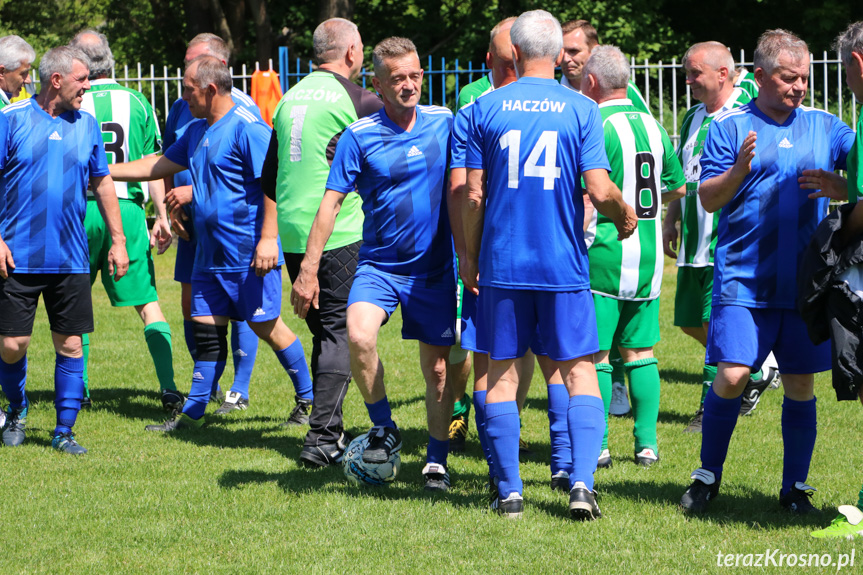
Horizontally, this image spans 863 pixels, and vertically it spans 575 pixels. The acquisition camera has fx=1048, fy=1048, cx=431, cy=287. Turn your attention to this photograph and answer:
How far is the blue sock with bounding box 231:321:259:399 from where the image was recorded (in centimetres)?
748

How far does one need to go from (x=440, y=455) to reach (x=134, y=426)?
2.49 meters

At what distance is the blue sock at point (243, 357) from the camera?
748cm

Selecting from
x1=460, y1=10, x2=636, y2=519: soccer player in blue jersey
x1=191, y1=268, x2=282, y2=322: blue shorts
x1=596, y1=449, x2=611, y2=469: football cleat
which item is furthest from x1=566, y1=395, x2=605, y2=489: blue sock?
x1=191, y1=268, x2=282, y2=322: blue shorts

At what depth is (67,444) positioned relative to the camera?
6191 millimetres

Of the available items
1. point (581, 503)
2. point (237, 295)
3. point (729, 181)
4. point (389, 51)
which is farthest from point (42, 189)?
point (729, 181)

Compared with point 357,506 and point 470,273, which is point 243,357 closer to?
point 357,506

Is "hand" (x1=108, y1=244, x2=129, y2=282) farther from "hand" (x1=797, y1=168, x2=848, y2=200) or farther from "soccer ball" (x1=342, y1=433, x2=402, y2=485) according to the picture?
"hand" (x1=797, y1=168, x2=848, y2=200)

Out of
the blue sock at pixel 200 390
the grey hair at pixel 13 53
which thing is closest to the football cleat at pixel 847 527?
the blue sock at pixel 200 390

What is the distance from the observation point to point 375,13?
79.8ft

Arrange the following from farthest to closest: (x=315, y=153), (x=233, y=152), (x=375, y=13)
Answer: (x=375, y=13) → (x=233, y=152) → (x=315, y=153)

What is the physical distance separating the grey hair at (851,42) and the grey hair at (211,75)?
3599mm

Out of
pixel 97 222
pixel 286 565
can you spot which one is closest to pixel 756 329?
pixel 286 565

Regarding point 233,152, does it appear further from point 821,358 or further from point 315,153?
point 821,358

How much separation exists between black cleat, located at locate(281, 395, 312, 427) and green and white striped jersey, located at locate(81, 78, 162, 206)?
199cm
